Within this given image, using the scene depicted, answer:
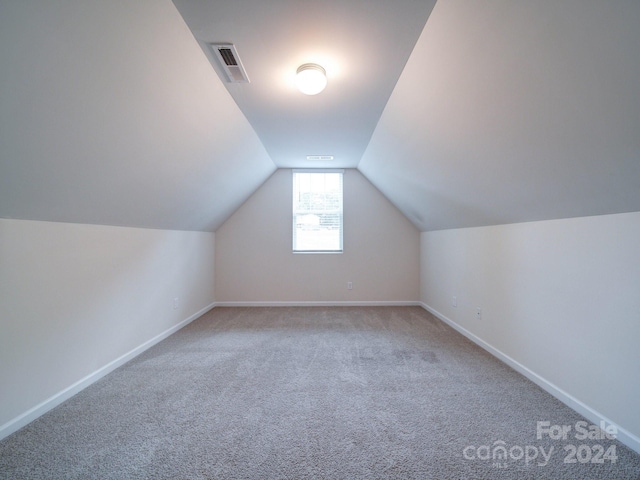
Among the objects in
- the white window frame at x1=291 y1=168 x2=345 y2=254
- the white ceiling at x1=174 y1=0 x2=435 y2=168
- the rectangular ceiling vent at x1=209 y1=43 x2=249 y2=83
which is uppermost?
the white ceiling at x1=174 y1=0 x2=435 y2=168

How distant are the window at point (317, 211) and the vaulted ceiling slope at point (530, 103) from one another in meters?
2.34

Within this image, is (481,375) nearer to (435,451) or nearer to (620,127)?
(435,451)

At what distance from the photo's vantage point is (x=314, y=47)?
1.76m

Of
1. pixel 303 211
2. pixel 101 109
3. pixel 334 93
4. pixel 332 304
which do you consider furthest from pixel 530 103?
pixel 332 304

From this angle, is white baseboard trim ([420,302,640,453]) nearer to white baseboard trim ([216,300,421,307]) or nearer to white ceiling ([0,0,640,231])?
white ceiling ([0,0,640,231])

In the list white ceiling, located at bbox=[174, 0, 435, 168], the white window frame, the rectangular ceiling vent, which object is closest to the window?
the white window frame

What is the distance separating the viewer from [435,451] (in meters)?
1.49

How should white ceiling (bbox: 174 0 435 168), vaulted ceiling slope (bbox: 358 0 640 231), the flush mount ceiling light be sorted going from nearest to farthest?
vaulted ceiling slope (bbox: 358 0 640 231), white ceiling (bbox: 174 0 435 168), the flush mount ceiling light

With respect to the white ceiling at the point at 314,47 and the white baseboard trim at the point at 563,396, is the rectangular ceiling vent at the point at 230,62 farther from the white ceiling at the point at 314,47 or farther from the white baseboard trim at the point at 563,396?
the white baseboard trim at the point at 563,396

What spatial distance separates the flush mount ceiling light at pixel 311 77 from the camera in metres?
1.90

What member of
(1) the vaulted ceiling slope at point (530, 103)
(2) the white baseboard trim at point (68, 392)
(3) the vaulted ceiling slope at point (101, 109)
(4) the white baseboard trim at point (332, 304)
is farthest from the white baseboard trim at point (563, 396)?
(2) the white baseboard trim at point (68, 392)

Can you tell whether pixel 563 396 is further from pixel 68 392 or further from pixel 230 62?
pixel 68 392

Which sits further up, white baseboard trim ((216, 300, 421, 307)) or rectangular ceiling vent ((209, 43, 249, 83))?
rectangular ceiling vent ((209, 43, 249, 83))

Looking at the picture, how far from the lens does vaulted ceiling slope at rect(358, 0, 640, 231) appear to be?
41.8 inches
